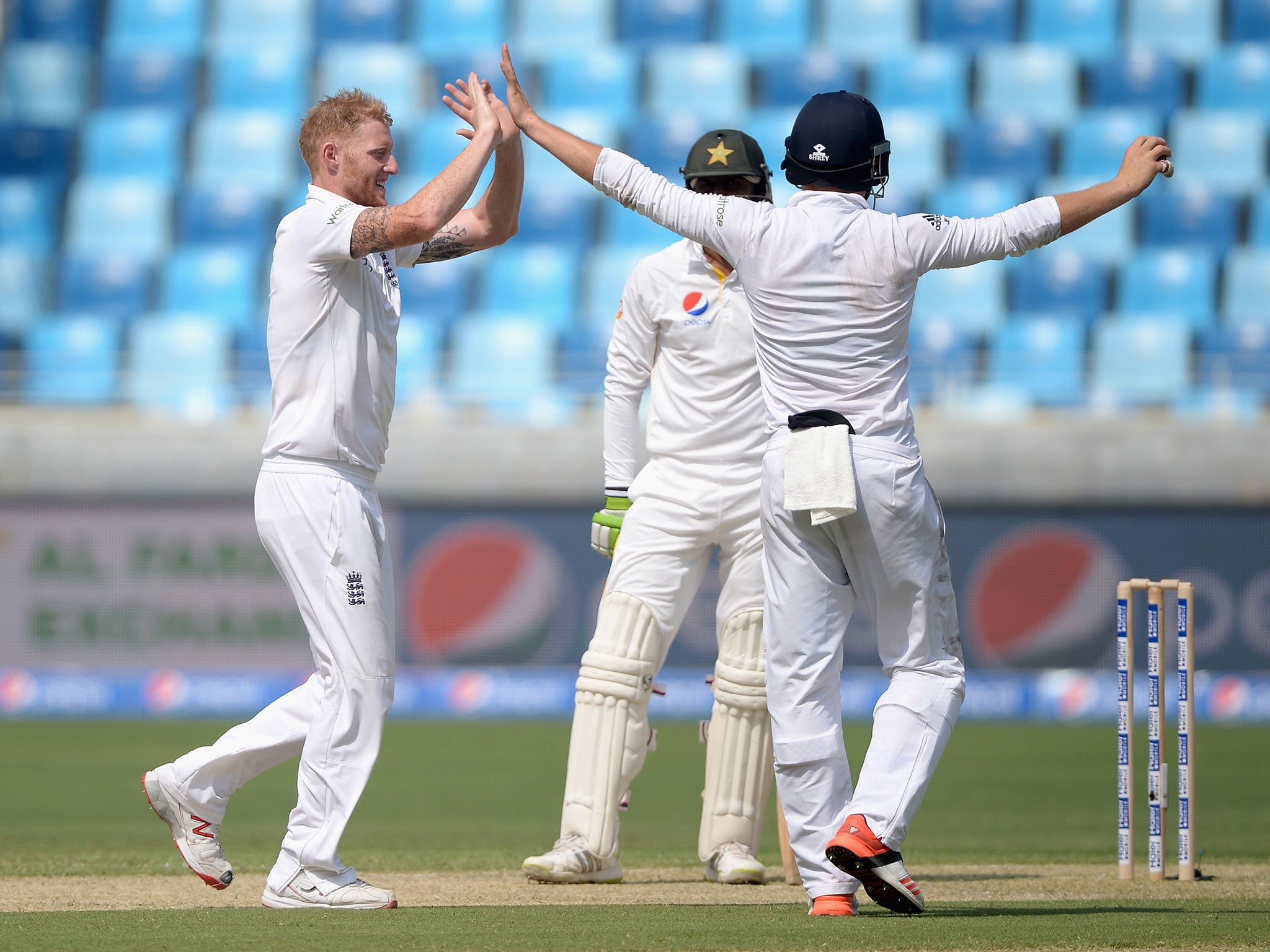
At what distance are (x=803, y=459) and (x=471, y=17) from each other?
55.0ft

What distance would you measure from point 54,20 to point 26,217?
3.06 metres

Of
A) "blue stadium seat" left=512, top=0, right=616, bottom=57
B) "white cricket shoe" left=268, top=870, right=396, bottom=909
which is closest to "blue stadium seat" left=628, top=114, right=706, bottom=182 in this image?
"blue stadium seat" left=512, top=0, right=616, bottom=57

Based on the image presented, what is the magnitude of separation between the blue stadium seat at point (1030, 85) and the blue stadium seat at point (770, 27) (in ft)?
7.19

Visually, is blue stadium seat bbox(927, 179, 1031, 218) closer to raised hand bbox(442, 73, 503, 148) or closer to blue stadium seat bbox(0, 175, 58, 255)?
blue stadium seat bbox(0, 175, 58, 255)

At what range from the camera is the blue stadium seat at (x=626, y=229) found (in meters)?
17.3

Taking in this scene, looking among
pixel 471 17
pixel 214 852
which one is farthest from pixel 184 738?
pixel 471 17

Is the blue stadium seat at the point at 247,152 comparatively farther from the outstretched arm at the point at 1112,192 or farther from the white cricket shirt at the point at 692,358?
the outstretched arm at the point at 1112,192

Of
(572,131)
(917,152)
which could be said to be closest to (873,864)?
(917,152)

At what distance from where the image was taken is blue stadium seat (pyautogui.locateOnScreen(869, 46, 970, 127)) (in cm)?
1853

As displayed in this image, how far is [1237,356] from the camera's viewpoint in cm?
1493

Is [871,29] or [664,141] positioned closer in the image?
[664,141]

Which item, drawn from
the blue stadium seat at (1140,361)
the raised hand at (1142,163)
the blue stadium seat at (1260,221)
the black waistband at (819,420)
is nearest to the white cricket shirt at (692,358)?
the black waistband at (819,420)

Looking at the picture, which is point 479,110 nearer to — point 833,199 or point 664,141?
point 833,199

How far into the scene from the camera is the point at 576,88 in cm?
1878
